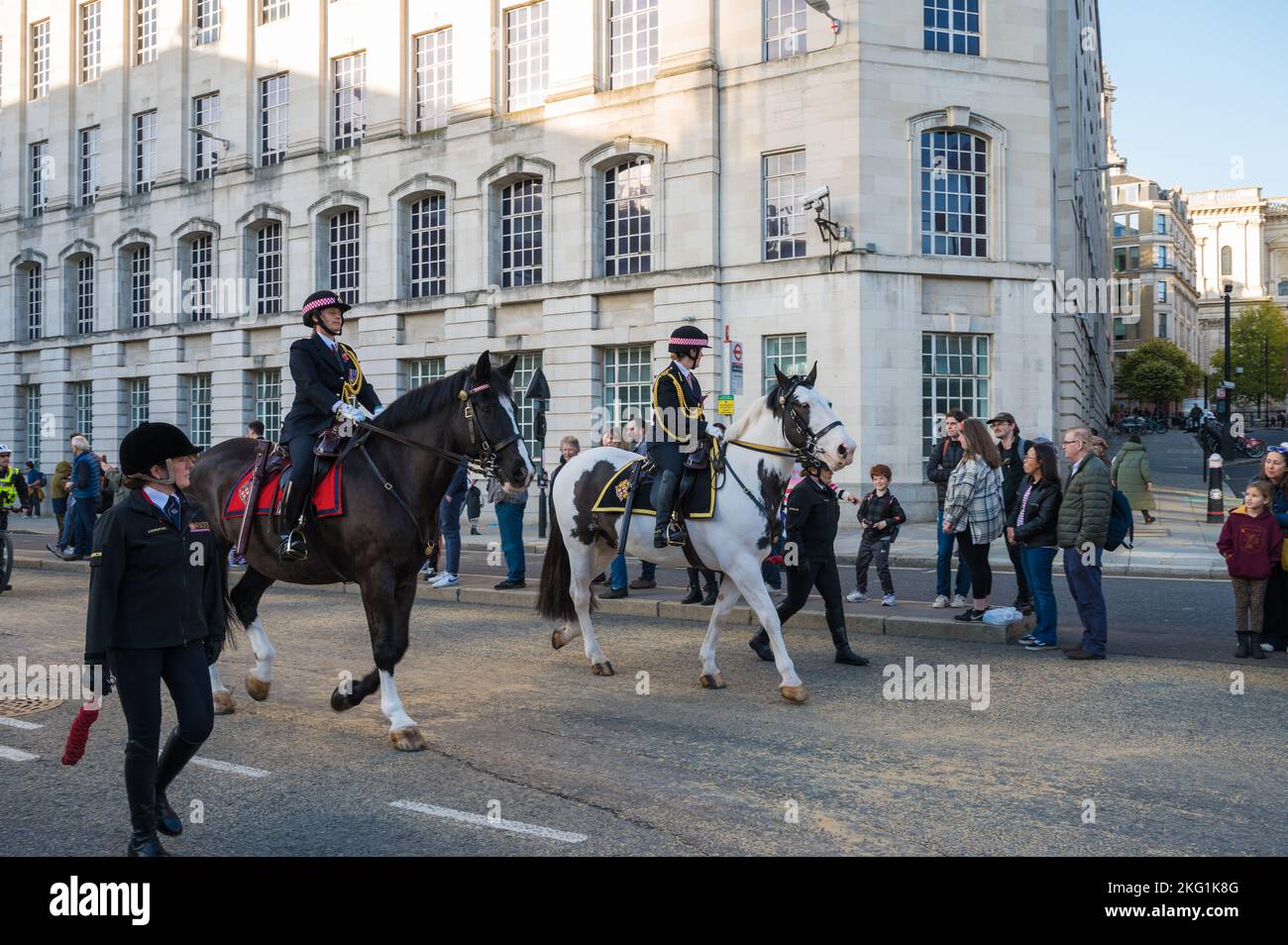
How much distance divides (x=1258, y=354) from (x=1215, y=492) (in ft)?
252

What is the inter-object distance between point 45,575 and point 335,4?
21511mm

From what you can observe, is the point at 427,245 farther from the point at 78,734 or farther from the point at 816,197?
the point at 78,734

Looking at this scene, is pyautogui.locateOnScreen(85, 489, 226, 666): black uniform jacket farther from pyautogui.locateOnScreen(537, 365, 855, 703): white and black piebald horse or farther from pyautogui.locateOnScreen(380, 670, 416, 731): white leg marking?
pyautogui.locateOnScreen(537, 365, 855, 703): white and black piebald horse

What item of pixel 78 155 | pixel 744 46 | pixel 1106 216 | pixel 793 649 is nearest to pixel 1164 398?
pixel 1106 216

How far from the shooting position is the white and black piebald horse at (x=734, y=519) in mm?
7910

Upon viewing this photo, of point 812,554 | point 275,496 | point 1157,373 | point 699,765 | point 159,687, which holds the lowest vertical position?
point 699,765

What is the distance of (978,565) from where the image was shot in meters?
10.9

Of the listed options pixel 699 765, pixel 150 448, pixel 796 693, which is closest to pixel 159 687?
pixel 150 448

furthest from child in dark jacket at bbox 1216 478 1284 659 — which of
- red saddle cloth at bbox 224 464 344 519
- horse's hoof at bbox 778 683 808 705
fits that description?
red saddle cloth at bbox 224 464 344 519

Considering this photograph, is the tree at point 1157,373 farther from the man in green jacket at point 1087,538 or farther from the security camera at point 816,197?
the man in green jacket at point 1087,538

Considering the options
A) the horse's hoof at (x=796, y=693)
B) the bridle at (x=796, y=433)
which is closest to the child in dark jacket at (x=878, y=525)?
the bridle at (x=796, y=433)

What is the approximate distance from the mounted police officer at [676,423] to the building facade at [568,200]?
1562cm

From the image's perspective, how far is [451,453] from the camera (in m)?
7.05

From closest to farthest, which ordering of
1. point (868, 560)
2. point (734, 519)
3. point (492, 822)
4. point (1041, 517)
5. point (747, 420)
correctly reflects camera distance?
point (492, 822), point (734, 519), point (747, 420), point (1041, 517), point (868, 560)
